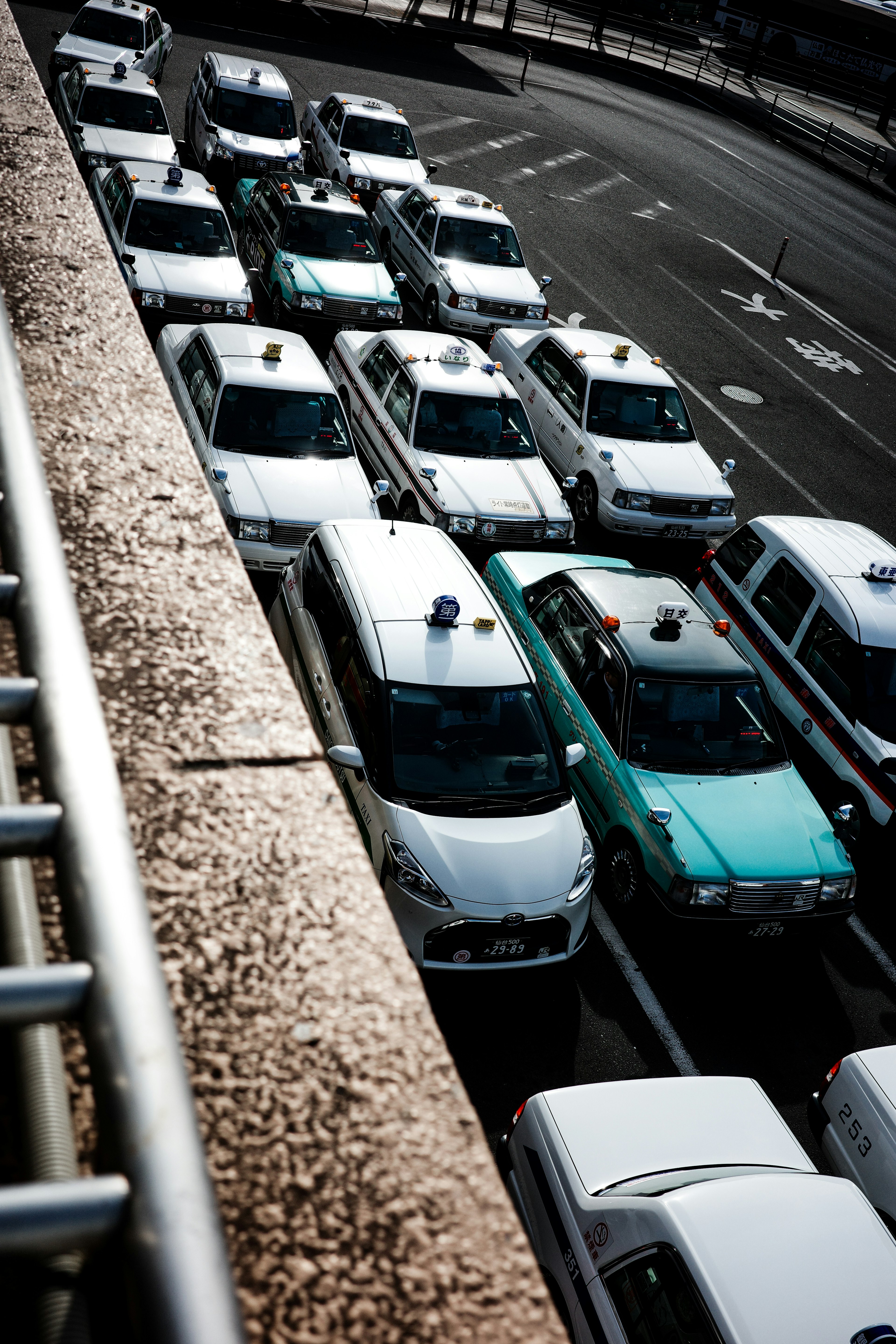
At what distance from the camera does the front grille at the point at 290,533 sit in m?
11.1

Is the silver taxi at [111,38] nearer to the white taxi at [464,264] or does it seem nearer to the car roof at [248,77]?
the car roof at [248,77]

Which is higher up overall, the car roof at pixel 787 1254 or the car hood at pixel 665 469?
the car hood at pixel 665 469

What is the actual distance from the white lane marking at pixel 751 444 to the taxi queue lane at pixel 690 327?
50mm

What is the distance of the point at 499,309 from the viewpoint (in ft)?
57.6

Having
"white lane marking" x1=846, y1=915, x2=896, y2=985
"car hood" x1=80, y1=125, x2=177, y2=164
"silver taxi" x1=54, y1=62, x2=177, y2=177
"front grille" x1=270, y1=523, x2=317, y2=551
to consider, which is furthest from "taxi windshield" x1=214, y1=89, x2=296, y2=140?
"white lane marking" x1=846, y1=915, x2=896, y2=985

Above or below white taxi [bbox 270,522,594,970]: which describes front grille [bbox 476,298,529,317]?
above

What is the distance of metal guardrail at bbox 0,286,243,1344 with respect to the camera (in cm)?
96

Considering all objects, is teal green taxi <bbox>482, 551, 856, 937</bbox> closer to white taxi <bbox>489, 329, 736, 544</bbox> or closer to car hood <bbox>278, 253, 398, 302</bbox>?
white taxi <bbox>489, 329, 736, 544</bbox>

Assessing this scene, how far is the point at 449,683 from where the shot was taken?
27.5 ft

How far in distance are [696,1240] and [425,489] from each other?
29.2ft

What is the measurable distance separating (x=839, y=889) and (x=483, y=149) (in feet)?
84.1

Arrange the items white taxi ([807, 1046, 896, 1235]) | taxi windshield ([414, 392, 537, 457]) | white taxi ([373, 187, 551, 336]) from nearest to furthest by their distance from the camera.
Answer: white taxi ([807, 1046, 896, 1235]) → taxi windshield ([414, 392, 537, 457]) → white taxi ([373, 187, 551, 336])

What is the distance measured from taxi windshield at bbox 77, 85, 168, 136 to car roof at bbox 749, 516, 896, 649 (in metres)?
13.8

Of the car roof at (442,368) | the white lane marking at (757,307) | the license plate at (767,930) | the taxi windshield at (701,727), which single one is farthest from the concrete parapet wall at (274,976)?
the white lane marking at (757,307)
